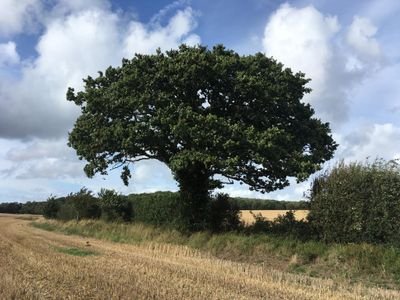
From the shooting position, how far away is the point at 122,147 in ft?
101

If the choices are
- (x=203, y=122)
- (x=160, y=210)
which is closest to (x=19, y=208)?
(x=160, y=210)

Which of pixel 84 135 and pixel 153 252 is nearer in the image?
pixel 153 252

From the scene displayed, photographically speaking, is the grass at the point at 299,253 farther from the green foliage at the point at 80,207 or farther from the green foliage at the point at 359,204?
the green foliage at the point at 80,207

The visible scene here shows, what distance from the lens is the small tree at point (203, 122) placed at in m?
27.6

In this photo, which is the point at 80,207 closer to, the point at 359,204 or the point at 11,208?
the point at 359,204

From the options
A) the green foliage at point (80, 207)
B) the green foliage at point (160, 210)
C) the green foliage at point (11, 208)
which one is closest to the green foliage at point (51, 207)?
the green foliage at point (80, 207)

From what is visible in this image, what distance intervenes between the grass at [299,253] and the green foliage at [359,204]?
0.82m

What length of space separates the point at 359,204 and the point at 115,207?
3005 centimetres

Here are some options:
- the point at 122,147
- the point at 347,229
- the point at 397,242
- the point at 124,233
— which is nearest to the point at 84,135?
the point at 122,147

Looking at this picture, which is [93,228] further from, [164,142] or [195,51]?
[195,51]

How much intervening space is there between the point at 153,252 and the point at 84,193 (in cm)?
3534

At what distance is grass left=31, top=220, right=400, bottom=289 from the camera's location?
18578 millimetres

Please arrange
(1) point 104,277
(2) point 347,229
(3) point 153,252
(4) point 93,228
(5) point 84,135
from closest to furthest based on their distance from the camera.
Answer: (1) point 104,277 < (2) point 347,229 < (3) point 153,252 < (5) point 84,135 < (4) point 93,228

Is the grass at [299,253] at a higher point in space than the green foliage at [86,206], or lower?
lower
